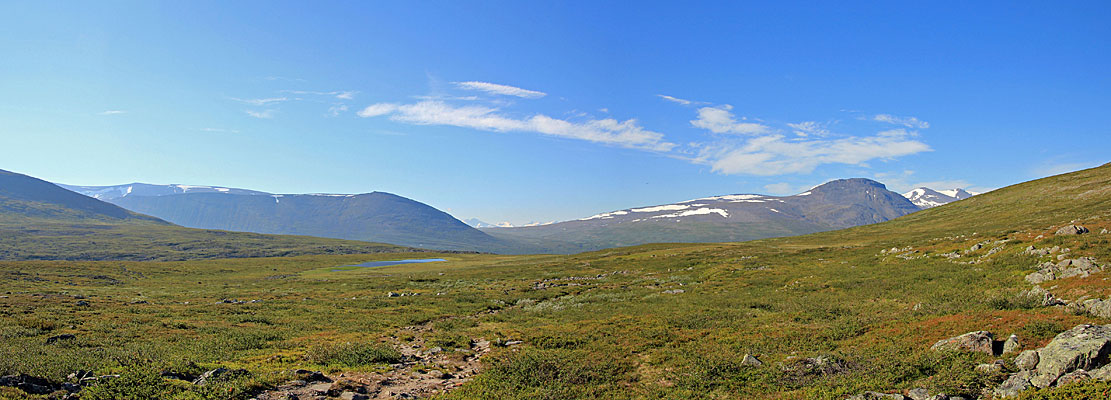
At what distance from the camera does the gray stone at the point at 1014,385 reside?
41.1 feet

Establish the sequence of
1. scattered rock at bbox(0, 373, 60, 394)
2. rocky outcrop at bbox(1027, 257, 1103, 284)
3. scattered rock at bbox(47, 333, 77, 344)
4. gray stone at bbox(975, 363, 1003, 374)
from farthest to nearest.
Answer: rocky outcrop at bbox(1027, 257, 1103, 284), scattered rock at bbox(47, 333, 77, 344), scattered rock at bbox(0, 373, 60, 394), gray stone at bbox(975, 363, 1003, 374)

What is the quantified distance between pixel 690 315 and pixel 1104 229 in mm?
37843

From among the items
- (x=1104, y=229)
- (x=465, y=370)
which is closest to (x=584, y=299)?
(x=465, y=370)

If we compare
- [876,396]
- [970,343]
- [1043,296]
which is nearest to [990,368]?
[970,343]

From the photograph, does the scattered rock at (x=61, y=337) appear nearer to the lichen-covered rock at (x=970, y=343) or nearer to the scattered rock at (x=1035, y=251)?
the lichen-covered rock at (x=970, y=343)

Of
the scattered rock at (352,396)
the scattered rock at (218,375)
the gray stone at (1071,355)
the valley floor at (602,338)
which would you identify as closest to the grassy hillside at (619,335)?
the valley floor at (602,338)

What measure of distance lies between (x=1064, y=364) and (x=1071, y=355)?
1.37 ft

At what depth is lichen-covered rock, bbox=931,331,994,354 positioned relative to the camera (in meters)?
15.9

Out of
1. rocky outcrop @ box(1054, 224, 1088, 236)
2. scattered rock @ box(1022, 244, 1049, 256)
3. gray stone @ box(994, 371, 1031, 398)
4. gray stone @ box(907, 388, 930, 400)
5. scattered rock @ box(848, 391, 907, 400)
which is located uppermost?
rocky outcrop @ box(1054, 224, 1088, 236)

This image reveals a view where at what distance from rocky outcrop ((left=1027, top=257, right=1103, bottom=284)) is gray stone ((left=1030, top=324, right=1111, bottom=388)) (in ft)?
53.0

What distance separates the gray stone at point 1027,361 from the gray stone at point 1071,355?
128mm

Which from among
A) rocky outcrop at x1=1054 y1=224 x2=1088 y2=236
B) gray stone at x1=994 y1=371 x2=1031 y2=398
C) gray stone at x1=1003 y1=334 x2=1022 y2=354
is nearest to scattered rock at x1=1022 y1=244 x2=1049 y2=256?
rocky outcrop at x1=1054 y1=224 x2=1088 y2=236

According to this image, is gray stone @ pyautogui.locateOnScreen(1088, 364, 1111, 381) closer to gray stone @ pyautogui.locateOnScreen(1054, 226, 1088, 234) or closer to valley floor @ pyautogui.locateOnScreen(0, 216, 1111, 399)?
valley floor @ pyautogui.locateOnScreen(0, 216, 1111, 399)

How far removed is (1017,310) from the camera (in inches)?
813
